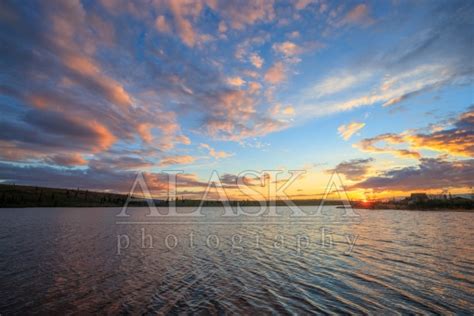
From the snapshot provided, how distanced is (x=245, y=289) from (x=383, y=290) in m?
9.47

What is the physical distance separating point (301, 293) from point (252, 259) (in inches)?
474

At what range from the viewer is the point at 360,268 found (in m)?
24.3

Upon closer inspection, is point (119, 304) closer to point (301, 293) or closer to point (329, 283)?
point (301, 293)

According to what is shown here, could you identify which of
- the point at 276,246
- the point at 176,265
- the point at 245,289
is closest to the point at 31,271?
the point at 176,265

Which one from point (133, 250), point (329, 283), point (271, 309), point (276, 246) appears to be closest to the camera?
point (271, 309)

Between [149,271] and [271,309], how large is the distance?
13282mm

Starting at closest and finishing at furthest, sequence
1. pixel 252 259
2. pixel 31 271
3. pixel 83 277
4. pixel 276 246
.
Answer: pixel 83 277
pixel 31 271
pixel 252 259
pixel 276 246

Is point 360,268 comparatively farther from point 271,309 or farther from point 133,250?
point 133,250

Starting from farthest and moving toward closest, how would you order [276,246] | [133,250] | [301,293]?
[276,246] < [133,250] < [301,293]

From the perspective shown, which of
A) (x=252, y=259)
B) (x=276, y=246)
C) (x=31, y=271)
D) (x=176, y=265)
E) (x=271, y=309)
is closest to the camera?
(x=271, y=309)

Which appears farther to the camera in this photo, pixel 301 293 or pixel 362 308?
pixel 301 293

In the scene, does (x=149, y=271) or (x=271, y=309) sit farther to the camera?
(x=149, y=271)

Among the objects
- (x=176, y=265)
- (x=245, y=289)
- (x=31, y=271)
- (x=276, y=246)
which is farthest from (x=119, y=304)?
(x=276, y=246)

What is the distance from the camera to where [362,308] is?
48.2 ft
